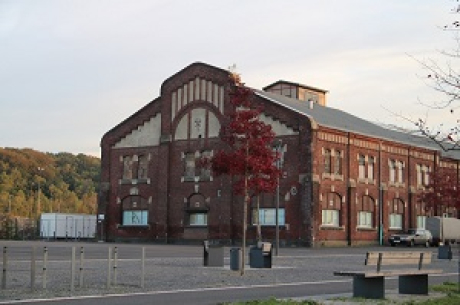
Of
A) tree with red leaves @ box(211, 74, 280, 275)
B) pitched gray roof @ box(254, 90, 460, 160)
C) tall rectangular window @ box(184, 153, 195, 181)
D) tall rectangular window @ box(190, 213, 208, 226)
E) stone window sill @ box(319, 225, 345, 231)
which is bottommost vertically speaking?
stone window sill @ box(319, 225, 345, 231)

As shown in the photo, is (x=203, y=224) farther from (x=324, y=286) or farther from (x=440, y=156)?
(x=324, y=286)

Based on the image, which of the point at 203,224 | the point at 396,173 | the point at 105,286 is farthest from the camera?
the point at 396,173

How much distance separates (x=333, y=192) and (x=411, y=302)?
142 ft

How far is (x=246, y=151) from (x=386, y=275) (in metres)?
10.7

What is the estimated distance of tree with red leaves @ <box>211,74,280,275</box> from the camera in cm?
2594

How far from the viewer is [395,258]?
17.3m

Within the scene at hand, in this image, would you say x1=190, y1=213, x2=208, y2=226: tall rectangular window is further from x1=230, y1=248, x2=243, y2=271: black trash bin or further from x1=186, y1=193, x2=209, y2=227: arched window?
x1=230, y1=248, x2=243, y2=271: black trash bin

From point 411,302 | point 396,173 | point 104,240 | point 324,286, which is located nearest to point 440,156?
point 396,173

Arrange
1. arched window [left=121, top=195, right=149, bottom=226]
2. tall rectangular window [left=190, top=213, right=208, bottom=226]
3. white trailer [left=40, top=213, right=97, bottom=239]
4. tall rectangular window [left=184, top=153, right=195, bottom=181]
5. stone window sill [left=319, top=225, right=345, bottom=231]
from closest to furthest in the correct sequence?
1. stone window sill [left=319, top=225, right=345, bottom=231]
2. tall rectangular window [left=190, top=213, right=208, bottom=226]
3. tall rectangular window [left=184, top=153, right=195, bottom=181]
4. arched window [left=121, top=195, right=149, bottom=226]
5. white trailer [left=40, top=213, right=97, bottom=239]

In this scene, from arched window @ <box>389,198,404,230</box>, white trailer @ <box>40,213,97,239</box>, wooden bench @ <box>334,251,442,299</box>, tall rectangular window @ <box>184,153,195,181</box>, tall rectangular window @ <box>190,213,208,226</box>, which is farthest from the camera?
white trailer @ <box>40,213,97,239</box>

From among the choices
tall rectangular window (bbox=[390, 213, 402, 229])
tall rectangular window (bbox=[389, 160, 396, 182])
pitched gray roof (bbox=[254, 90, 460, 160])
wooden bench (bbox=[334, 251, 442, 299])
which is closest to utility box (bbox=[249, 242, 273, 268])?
wooden bench (bbox=[334, 251, 442, 299])

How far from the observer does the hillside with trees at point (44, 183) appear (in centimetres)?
11869

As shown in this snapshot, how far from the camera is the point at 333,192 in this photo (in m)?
58.0

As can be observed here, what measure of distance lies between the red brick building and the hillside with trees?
4869 centimetres
